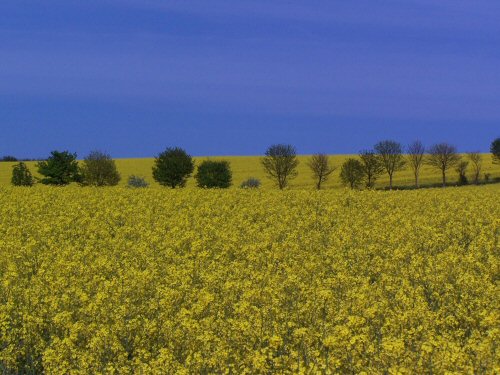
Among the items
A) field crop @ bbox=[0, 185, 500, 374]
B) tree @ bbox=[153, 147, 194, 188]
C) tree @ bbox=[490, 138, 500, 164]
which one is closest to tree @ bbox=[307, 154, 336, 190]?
tree @ bbox=[153, 147, 194, 188]

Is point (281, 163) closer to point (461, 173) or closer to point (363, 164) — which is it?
point (363, 164)

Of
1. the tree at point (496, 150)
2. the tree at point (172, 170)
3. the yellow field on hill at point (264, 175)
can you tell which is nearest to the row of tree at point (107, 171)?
the tree at point (172, 170)

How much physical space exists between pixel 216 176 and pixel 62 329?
7532 centimetres

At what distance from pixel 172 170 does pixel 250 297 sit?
80760mm

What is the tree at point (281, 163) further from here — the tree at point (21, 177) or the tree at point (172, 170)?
the tree at point (21, 177)

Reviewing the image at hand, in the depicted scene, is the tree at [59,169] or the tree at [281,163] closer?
the tree at [59,169]

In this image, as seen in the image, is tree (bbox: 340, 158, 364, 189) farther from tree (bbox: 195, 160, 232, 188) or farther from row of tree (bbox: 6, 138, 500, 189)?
tree (bbox: 195, 160, 232, 188)

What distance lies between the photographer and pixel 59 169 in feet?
277

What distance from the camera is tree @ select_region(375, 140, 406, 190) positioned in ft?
321

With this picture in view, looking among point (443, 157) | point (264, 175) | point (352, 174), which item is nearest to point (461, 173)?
point (443, 157)

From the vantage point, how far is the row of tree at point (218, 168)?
85812 millimetres

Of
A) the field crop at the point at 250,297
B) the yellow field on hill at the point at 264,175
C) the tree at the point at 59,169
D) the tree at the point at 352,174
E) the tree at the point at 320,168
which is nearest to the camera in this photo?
the field crop at the point at 250,297

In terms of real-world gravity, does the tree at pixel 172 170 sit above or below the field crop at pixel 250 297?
above

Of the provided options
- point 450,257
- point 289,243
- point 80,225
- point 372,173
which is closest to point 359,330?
point 450,257
